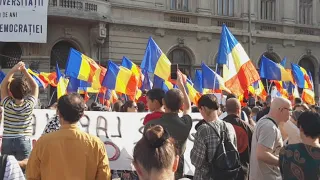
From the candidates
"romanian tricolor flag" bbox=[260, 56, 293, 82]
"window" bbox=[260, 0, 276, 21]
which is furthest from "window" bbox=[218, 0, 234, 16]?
"romanian tricolor flag" bbox=[260, 56, 293, 82]

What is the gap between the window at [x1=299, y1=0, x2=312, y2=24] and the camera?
1227 inches

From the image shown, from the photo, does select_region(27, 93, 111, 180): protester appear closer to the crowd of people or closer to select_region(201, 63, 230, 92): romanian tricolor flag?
the crowd of people

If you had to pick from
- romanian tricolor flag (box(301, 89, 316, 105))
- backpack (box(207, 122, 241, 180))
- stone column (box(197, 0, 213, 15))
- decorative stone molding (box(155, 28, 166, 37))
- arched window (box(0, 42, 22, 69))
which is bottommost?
backpack (box(207, 122, 241, 180))

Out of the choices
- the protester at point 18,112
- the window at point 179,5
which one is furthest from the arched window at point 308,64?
the protester at point 18,112

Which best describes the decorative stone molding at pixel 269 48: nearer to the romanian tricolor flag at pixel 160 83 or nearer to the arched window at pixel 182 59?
the arched window at pixel 182 59

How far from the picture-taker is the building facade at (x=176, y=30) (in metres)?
21.6

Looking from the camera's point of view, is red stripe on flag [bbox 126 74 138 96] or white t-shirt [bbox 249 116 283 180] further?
red stripe on flag [bbox 126 74 138 96]

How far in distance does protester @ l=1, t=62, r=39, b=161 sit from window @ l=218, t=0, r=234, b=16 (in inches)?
894

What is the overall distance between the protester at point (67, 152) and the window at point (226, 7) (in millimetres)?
24005

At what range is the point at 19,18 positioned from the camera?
1822 cm

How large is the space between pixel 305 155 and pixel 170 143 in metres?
1.75

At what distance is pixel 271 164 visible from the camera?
504 cm

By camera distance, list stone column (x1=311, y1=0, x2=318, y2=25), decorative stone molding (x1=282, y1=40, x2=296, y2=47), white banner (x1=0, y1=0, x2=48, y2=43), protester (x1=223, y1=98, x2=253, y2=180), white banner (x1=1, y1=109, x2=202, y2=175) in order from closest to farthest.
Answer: protester (x1=223, y1=98, x2=253, y2=180) → white banner (x1=1, y1=109, x2=202, y2=175) → white banner (x1=0, y1=0, x2=48, y2=43) → decorative stone molding (x1=282, y1=40, x2=296, y2=47) → stone column (x1=311, y1=0, x2=318, y2=25)

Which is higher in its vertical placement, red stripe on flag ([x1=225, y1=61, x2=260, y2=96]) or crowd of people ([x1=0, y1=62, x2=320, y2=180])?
red stripe on flag ([x1=225, y1=61, x2=260, y2=96])
